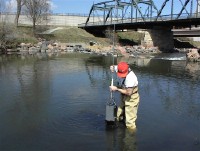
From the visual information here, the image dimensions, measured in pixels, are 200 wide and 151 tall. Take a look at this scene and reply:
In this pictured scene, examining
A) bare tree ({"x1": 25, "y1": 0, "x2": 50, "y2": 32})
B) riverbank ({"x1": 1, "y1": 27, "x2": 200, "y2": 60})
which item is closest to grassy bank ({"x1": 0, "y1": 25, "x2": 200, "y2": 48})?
riverbank ({"x1": 1, "y1": 27, "x2": 200, "y2": 60})

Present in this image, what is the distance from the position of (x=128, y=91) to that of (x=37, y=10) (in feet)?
270

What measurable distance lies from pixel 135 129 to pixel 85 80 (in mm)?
12886

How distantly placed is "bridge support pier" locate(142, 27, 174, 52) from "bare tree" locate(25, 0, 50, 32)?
28214 millimetres

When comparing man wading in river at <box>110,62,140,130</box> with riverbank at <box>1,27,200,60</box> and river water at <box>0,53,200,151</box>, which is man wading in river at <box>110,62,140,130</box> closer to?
river water at <box>0,53,200,151</box>

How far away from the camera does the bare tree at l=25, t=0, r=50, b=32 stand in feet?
289

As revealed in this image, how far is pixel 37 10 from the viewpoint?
89.9m

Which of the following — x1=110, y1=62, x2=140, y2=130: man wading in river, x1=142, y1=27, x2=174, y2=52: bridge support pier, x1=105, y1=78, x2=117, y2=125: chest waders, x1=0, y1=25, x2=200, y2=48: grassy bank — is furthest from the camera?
x1=142, y1=27, x2=174, y2=52: bridge support pier

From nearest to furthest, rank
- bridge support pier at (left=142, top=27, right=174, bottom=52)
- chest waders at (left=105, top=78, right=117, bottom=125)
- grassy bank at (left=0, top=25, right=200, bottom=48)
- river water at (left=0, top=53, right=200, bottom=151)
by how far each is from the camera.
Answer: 1. river water at (left=0, top=53, right=200, bottom=151)
2. chest waders at (left=105, top=78, right=117, bottom=125)
3. grassy bank at (left=0, top=25, right=200, bottom=48)
4. bridge support pier at (left=142, top=27, right=174, bottom=52)

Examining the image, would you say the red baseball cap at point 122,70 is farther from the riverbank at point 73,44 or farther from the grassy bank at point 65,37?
the grassy bank at point 65,37

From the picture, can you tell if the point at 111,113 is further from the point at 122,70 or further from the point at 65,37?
the point at 65,37

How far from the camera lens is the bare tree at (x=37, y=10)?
87.9m

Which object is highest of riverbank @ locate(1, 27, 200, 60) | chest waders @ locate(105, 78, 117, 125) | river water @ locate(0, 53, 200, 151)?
riverbank @ locate(1, 27, 200, 60)

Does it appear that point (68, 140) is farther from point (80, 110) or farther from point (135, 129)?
point (80, 110)

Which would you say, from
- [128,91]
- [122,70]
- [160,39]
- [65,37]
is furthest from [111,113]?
[160,39]
